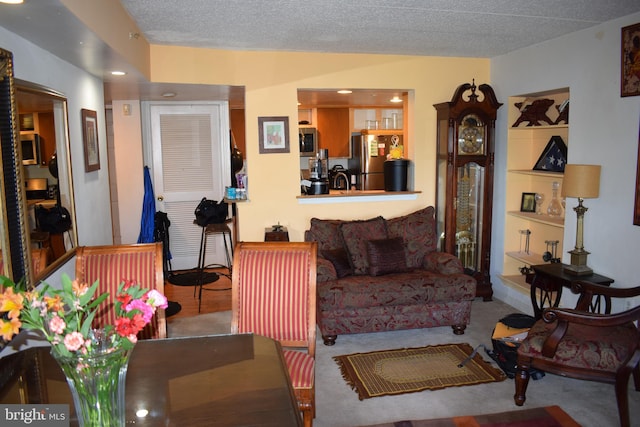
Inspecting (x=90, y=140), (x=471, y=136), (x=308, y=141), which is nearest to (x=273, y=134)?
(x=90, y=140)

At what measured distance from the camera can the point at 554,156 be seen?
4.54 metres

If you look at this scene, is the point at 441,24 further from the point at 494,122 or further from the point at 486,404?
the point at 486,404

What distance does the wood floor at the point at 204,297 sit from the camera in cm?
493

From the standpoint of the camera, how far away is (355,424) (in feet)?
9.48

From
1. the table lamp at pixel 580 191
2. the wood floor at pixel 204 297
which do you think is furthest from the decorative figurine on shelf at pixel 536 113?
the wood floor at pixel 204 297

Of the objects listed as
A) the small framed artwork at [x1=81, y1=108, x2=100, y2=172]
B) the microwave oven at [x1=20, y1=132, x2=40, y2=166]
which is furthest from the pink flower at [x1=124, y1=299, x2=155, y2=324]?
the small framed artwork at [x1=81, y1=108, x2=100, y2=172]

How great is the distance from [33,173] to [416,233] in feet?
10.4

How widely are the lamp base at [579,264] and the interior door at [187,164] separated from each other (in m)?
4.03

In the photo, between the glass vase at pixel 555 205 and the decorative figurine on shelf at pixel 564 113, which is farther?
the glass vase at pixel 555 205

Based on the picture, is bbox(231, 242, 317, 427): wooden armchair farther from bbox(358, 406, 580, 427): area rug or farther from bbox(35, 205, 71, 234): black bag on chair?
bbox(35, 205, 71, 234): black bag on chair

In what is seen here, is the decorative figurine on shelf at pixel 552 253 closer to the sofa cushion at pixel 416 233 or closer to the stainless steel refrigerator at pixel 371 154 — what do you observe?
the sofa cushion at pixel 416 233

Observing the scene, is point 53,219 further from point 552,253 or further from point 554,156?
point 552,253

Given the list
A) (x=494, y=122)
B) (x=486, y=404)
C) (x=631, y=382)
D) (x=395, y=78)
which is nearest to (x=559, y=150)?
(x=494, y=122)

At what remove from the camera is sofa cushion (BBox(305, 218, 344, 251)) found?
454 cm
